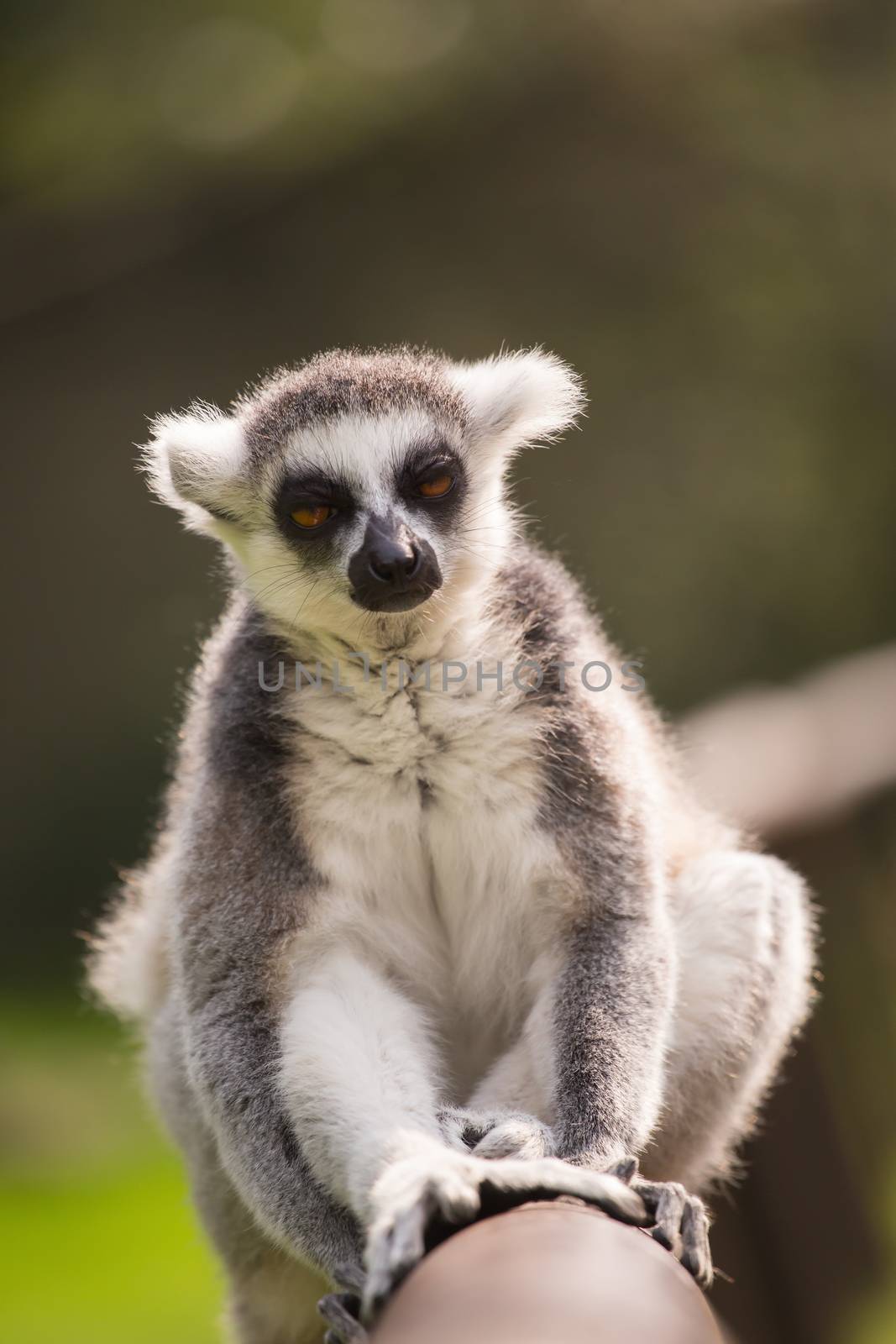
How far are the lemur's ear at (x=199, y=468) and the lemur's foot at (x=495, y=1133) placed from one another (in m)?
1.58

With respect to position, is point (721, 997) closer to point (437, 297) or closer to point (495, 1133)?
point (495, 1133)

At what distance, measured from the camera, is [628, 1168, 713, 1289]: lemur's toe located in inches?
91.3

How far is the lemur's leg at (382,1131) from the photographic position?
84.5 inches

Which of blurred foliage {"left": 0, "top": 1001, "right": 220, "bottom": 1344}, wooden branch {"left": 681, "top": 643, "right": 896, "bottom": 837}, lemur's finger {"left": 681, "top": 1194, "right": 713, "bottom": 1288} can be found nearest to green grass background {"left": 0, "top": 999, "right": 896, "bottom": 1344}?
blurred foliage {"left": 0, "top": 1001, "right": 220, "bottom": 1344}

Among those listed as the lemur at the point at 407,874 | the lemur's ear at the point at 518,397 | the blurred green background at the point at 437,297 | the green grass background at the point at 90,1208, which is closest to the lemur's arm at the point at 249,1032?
the lemur at the point at 407,874

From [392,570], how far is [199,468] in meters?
0.70

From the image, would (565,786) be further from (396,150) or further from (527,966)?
(396,150)

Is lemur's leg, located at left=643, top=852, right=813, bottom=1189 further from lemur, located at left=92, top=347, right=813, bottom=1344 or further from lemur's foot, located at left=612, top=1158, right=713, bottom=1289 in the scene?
lemur's foot, located at left=612, top=1158, right=713, bottom=1289

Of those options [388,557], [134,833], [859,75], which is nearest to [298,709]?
[388,557]

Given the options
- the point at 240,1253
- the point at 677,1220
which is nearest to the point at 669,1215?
the point at 677,1220

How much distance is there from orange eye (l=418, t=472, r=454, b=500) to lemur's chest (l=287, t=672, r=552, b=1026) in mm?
489

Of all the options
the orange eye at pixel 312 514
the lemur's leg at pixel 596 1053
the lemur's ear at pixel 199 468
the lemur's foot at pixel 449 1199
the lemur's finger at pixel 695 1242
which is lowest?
the lemur's finger at pixel 695 1242

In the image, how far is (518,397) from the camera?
366 cm

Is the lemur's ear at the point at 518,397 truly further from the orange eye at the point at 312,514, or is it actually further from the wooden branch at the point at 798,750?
the wooden branch at the point at 798,750
